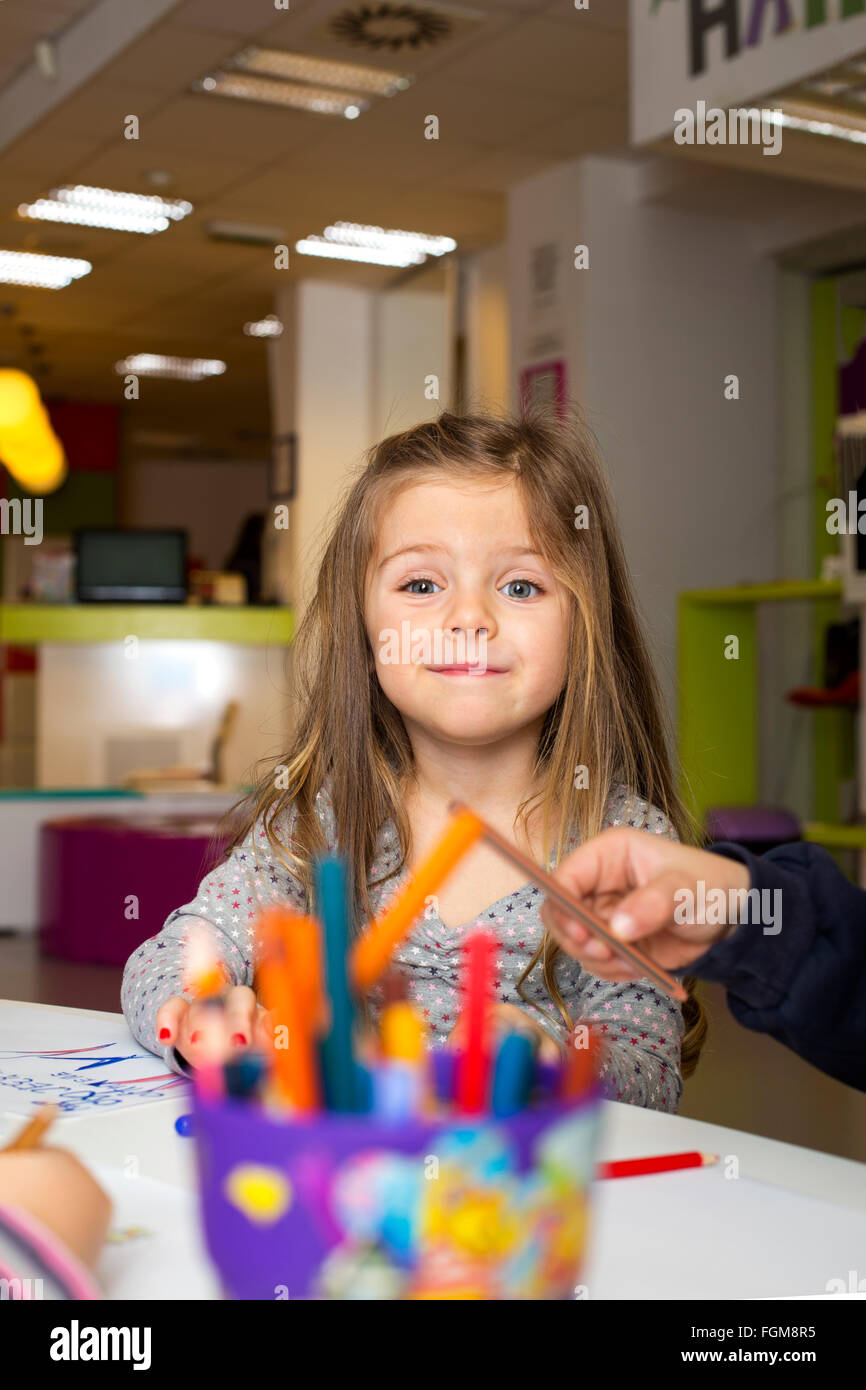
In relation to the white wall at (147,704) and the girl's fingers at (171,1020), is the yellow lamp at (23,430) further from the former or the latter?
the girl's fingers at (171,1020)

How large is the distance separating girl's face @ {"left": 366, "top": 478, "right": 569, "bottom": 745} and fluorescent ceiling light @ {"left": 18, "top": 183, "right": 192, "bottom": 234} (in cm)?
520

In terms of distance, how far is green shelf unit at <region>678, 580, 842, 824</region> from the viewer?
16.9 ft

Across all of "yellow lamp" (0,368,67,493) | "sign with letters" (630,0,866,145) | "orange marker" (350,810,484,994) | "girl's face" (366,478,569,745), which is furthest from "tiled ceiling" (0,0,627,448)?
"orange marker" (350,810,484,994)

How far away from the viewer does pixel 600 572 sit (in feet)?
3.88

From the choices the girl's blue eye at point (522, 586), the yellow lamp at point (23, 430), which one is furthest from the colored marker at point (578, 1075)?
the yellow lamp at point (23, 430)

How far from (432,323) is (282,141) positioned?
221 cm

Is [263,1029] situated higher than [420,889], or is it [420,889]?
[420,889]

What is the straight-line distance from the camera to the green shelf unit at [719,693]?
5145mm

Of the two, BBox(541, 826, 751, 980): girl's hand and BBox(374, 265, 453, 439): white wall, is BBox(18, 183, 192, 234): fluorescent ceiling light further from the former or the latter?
BBox(541, 826, 751, 980): girl's hand

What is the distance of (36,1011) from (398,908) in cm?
79

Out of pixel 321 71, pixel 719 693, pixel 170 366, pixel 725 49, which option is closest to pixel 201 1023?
pixel 725 49

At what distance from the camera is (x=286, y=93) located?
473 centimetres

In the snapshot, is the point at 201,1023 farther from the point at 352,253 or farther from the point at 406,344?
the point at 406,344

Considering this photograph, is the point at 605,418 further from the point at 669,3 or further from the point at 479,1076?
the point at 479,1076
